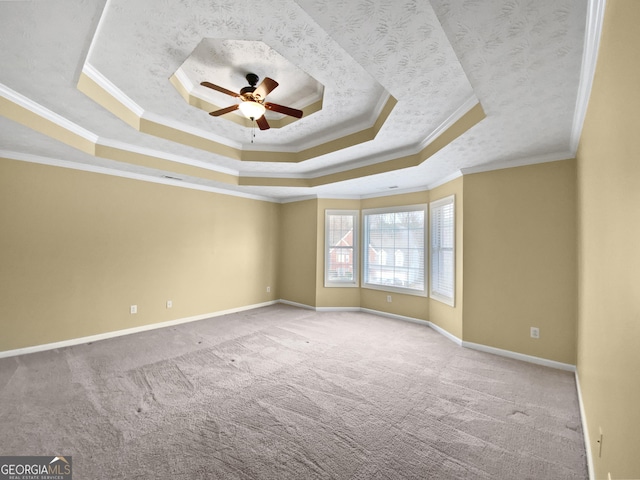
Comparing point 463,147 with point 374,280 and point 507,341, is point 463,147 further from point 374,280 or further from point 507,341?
point 374,280

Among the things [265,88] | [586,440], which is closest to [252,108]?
[265,88]

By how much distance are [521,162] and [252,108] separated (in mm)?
3211

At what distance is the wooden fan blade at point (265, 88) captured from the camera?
224cm

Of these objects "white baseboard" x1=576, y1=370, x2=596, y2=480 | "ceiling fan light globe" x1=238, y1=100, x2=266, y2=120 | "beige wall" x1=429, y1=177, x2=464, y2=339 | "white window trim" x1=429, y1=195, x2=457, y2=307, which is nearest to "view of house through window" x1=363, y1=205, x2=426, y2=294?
"white window trim" x1=429, y1=195, x2=457, y2=307

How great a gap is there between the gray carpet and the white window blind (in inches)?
35.0

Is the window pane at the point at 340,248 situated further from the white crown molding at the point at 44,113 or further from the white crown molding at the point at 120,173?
the white crown molding at the point at 44,113

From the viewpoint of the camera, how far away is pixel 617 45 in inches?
41.3

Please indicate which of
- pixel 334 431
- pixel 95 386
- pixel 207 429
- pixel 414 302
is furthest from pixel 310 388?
pixel 414 302

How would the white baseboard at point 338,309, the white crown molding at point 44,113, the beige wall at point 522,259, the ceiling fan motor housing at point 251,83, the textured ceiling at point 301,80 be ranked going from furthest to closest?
the white baseboard at point 338,309
the beige wall at point 522,259
the ceiling fan motor housing at point 251,83
the white crown molding at point 44,113
the textured ceiling at point 301,80

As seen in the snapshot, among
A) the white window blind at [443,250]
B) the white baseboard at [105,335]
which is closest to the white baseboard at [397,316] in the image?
the white window blind at [443,250]

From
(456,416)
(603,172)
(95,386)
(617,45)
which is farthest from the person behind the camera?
(95,386)

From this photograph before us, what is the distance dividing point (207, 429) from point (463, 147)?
11.6 ft

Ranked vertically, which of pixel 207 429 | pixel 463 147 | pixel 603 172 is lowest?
pixel 207 429

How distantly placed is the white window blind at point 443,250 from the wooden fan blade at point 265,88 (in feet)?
9.79
